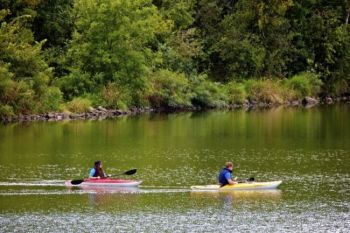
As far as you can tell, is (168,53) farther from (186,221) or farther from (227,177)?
(186,221)

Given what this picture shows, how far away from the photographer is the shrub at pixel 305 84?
9988 centimetres

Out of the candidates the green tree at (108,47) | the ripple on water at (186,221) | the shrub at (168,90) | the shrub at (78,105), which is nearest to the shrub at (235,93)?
the shrub at (168,90)

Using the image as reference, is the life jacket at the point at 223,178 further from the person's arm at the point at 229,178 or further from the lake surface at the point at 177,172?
the lake surface at the point at 177,172

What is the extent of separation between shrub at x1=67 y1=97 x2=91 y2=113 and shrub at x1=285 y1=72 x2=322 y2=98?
88.1 feet

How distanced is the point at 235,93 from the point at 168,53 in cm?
835

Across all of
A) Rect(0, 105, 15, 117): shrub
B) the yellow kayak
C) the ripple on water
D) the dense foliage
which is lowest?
the ripple on water

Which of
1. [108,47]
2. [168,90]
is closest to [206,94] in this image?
[168,90]

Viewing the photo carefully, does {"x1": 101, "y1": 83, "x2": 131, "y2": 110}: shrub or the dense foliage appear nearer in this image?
the dense foliage

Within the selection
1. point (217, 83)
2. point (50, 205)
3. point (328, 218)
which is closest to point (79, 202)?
point (50, 205)

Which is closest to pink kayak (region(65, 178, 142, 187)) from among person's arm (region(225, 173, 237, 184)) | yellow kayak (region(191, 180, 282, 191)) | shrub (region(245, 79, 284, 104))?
yellow kayak (region(191, 180, 282, 191))

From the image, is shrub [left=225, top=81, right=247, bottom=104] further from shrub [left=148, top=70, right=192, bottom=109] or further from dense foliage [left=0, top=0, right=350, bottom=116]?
shrub [left=148, top=70, right=192, bottom=109]

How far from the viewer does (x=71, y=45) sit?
283 feet

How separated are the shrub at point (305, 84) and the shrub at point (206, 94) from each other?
9.15 metres

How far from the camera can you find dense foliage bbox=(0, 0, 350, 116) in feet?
258
